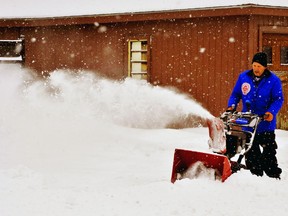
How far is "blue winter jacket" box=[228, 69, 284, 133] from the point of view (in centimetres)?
575

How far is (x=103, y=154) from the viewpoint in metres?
8.74

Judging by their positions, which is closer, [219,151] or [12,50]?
[219,151]

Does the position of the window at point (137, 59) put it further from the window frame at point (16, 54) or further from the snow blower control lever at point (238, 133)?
the snow blower control lever at point (238, 133)

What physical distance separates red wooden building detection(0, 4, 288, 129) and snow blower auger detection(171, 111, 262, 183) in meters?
5.76

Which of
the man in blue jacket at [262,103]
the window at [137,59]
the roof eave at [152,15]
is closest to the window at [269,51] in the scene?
the roof eave at [152,15]

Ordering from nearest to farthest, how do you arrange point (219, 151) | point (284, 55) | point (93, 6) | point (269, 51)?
point (219, 151) → point (269, 51) → point (284, 55) → point (93, 6)

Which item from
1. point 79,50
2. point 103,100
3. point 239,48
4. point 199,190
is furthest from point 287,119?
point 199,190

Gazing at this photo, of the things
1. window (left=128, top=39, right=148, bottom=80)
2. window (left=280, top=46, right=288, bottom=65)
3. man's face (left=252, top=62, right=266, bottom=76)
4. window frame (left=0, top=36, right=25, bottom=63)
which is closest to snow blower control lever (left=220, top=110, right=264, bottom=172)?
man's face (left=252, top=62, right=266, bottom=76)

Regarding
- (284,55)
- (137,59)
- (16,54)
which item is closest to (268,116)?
(284,55)

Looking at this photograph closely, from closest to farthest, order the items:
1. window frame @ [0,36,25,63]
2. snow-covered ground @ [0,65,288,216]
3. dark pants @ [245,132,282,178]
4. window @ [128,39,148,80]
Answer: snow-covered ground @ [0,65,288,216]
dark pants @ [245,132,282,178]
window @ [128,39,148,80]
window frame @ [0,36,25,63]

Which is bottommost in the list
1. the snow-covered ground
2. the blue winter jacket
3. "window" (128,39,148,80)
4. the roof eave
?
the snow-covered ground

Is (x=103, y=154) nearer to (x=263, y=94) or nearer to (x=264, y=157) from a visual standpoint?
(x=264, y=157)

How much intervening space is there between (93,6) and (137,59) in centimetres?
237

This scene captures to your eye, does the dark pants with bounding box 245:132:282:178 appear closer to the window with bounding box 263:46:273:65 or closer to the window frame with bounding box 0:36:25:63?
the window with bounding box 263:46:273:65
